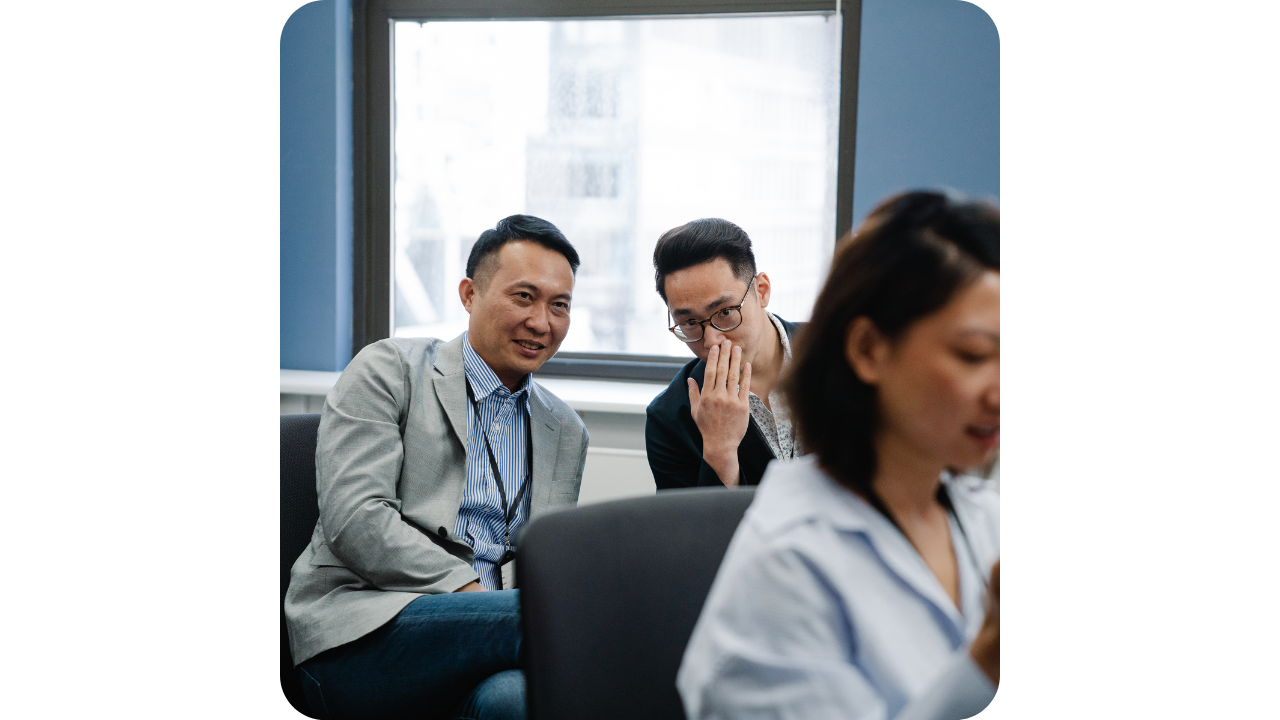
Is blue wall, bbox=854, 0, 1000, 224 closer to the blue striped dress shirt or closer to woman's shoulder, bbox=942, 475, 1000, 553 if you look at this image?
woman's shoulder, bbox=942, 475, 1000, 553

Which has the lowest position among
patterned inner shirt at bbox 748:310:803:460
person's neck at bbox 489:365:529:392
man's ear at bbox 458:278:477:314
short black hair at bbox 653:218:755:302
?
person's neck at bbox 489:365:529:392

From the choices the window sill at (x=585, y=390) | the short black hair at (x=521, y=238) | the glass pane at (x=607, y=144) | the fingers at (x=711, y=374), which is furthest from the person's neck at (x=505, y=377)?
the glass pane at (x=607, y=144)

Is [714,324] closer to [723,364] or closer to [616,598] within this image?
[723,364]

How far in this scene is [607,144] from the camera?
2883 mm

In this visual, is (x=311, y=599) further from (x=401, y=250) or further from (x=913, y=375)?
(x=401, y=250)

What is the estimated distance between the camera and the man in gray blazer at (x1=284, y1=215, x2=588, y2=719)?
4.02 ft

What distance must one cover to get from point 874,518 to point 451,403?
0.98 m

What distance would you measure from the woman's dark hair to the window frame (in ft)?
5.54

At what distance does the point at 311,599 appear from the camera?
4.38 feet

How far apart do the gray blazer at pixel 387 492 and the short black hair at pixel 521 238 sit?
194 millimetres

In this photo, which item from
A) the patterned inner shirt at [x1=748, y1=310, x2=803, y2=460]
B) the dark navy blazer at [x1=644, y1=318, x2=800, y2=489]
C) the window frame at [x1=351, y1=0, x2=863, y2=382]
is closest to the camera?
the patterned inner shirt at [x1=748, y1=310, x2=803, y2=460]

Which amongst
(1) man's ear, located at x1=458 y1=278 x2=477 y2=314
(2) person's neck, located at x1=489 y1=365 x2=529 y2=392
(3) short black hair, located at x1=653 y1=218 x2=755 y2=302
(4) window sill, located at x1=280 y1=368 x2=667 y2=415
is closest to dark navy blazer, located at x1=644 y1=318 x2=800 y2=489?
(3) short black hair, located at x1=653 y1=218 x2=755 y2=302

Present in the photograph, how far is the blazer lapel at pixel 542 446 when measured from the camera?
144 cm
